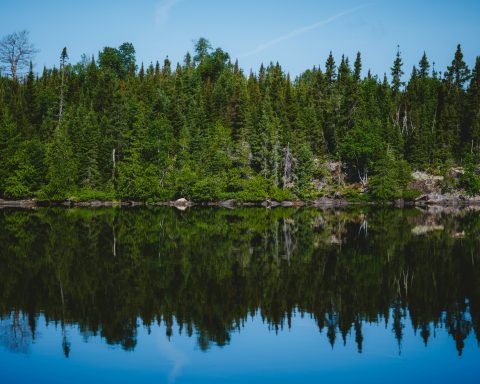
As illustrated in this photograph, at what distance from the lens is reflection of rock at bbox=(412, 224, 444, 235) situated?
35.5 meters

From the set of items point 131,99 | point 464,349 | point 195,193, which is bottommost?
point 464,349

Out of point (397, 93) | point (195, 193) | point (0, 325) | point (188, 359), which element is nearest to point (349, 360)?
point (188, 359)

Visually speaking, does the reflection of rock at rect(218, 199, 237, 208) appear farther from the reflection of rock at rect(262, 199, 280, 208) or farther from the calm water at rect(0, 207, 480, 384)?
the calm water at rect(0, 207, 480, 384)

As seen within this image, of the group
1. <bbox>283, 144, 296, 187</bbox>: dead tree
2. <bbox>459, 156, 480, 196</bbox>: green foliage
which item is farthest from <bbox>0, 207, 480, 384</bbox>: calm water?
<bbox>459, 156, 480, 196</bbox>: green foliage

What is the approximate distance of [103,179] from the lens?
73.5 m

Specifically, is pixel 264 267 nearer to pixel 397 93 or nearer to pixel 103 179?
pixel 103 179

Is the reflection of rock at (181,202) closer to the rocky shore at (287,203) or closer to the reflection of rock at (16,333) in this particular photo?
the rocky shore at (287,203)

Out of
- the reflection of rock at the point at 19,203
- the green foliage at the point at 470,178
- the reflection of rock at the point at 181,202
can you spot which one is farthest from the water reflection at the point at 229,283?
the green foliage at the point at 470,178

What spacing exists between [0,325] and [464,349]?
1222cm

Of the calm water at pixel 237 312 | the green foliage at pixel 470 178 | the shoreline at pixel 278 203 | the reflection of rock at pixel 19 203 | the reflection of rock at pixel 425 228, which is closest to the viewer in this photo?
the calm water at pixel 237 312

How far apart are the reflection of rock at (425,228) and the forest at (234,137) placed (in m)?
32.8

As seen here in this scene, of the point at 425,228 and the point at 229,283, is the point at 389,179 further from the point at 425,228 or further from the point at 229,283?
the point at 229,283

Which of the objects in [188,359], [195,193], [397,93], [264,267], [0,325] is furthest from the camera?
[397,93]

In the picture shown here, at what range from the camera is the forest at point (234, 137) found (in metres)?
71.0
